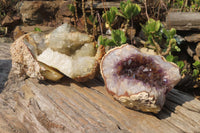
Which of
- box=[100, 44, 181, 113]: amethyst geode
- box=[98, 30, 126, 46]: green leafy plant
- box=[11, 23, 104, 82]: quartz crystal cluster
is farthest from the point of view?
box=[98, 30, 126, 46]: green leafy plant

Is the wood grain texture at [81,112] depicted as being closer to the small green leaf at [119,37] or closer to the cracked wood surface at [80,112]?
the cracked wood surface at [80,112]

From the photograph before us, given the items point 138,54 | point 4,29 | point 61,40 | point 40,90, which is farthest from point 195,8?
point 4,29

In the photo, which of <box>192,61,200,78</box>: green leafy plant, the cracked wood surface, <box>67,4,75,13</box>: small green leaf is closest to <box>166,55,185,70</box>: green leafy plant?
<box>192,61,200,78</box>: green leafy plant

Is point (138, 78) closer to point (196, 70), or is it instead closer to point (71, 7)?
point (196, 70)

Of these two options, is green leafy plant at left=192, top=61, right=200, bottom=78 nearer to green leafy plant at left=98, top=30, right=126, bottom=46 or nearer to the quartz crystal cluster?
green leafy plant at left=98, top=30, right=126, bottom=46

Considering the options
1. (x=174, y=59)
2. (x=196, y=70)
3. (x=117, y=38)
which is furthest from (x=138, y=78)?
(x=196, y=70)
